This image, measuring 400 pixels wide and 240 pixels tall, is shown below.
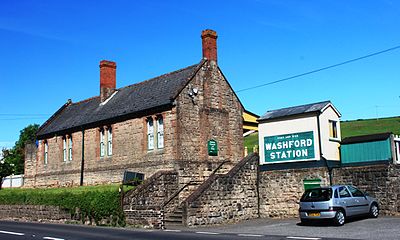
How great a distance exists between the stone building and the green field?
20335 millimetres

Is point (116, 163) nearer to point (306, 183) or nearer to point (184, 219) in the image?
point (184, 219)

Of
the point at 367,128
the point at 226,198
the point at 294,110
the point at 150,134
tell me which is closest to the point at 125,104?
the point at 150,134

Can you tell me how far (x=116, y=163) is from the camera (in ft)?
104

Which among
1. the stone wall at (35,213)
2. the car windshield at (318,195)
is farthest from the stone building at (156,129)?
the car windshield at (318,195)

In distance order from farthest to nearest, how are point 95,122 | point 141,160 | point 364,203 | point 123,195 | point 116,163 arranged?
point 95,122 < point 116,163 < point 141,160 < point 123,195 < point 364,203

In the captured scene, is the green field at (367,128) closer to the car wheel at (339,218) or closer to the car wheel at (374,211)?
the car wheel at (374,211)

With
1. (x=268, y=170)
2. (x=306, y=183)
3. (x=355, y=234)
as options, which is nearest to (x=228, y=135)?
(x=268, y=170)

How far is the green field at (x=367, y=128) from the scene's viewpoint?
174 feet

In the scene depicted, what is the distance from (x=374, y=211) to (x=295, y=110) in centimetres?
740

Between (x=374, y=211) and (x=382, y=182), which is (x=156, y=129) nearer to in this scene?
(x=382, y=182)

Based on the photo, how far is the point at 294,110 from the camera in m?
26.4

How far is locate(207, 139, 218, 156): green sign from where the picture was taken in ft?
97.6

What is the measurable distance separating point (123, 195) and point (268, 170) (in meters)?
8.77

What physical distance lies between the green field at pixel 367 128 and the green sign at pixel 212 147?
70.9 ft
